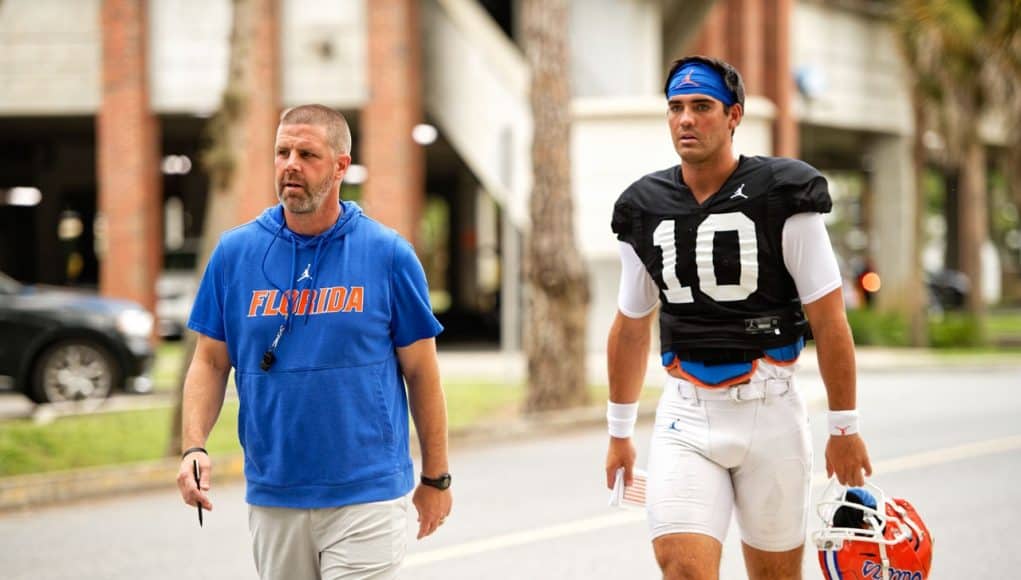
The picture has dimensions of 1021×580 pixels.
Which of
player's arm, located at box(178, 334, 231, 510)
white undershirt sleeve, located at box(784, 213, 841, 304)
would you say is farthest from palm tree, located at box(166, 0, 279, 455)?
white undershirt sleeve, located at box(784, 213, 841, 304)

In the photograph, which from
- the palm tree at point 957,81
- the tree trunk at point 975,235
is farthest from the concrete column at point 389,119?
the tree trunk at point 975,235

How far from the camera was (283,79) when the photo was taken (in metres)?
27.4

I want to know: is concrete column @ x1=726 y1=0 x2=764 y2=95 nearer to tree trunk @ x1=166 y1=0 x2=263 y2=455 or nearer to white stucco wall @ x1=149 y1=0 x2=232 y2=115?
white stucco wall @ x1=149 y1=0 x2=232 y2=115

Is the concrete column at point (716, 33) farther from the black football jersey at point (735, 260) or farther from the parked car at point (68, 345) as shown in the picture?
the black football jersey at point (735, 260)

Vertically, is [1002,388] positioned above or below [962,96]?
below

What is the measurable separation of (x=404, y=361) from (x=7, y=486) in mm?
6952

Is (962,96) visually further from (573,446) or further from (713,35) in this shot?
(573,446)

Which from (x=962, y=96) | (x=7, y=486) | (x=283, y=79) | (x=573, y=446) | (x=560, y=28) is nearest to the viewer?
(x=7, y=486)

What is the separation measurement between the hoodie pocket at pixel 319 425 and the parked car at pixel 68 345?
41.6 ft

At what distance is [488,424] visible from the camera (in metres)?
13.9

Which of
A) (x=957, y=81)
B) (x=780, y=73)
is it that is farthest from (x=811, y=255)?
(x=780, y=73)

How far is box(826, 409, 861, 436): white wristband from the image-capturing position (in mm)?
4430

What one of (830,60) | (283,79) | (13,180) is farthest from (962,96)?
(13,180)

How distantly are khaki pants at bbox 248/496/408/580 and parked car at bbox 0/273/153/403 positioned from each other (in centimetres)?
1264
